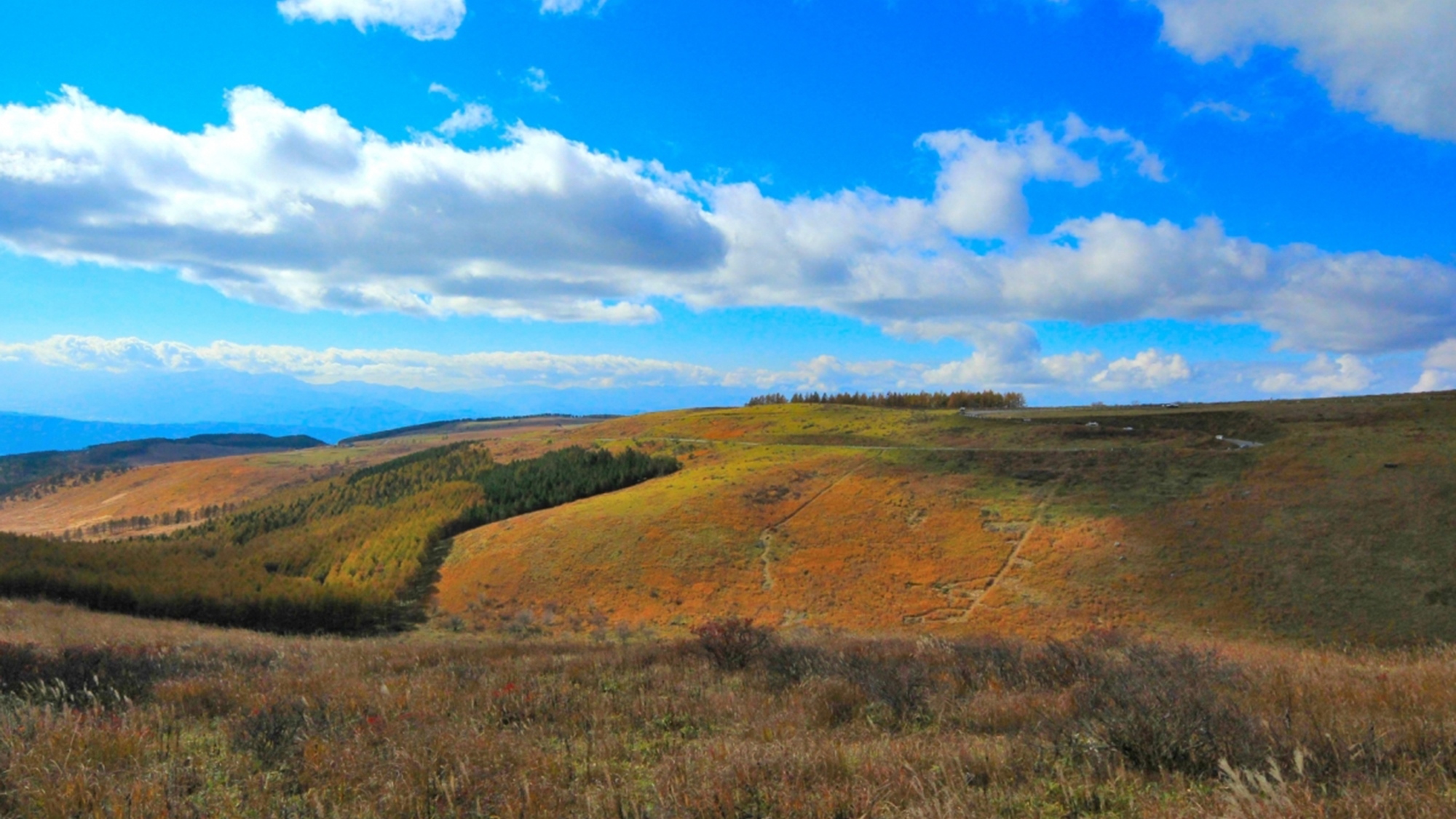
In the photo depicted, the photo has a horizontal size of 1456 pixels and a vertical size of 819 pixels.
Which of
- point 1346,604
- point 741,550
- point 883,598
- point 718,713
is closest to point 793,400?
point 741,550

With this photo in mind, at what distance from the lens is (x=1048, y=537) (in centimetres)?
2581

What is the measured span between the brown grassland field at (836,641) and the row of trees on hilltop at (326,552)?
12.4 inches

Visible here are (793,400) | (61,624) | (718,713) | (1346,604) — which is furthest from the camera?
(793,400)

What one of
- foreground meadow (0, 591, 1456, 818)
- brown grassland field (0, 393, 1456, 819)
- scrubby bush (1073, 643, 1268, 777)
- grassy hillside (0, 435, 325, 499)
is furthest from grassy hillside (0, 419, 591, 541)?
scrubby bush (1073, 643, 1268, 777)

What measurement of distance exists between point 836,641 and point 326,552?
1396 inches

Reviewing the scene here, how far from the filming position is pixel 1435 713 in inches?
243

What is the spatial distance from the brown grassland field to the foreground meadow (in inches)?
1.8

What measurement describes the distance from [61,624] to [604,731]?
1857 centimetres

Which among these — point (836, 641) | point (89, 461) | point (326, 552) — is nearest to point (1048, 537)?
point (836, 641)

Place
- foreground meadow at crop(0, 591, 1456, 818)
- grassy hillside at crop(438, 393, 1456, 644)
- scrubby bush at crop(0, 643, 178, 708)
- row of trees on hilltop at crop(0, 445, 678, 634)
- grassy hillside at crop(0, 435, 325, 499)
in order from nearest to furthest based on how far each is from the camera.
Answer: foreground meadow at crop(0, 591, 1456, 818) → scrubby bush at crop(0, 643, 178, 708) → grassy hillside at crop(438, 393, 1456, 644) → row of trees on hilltop at crop(0, 445, 678, 634) → grassy hillside at crop(0, 435, 325, 499)

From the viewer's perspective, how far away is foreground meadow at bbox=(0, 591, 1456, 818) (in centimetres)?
444

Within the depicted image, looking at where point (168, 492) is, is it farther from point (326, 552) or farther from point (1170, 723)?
point (1170, 723)

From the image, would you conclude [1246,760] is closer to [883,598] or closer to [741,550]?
[883,598]

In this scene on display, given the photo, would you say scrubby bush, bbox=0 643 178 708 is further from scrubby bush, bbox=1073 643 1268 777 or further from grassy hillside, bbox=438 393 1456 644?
grassy hillside, bbox=438 393 1456 644
